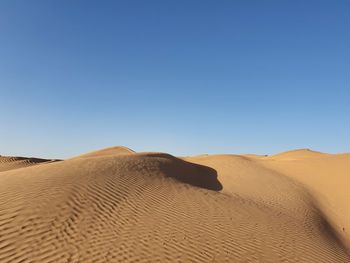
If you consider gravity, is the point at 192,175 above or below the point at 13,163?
below

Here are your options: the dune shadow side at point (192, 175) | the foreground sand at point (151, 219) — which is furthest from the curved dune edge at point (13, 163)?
the dune shadow side at point (192, 175)

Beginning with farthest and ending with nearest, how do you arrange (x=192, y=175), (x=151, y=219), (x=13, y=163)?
(x=13, y=163) < (x=192, y=175) < (x=151, y=219)

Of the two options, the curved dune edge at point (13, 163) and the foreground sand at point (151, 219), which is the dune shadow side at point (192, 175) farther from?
the curved dune edge at point (13, 163)

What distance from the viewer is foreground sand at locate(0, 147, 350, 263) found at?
838cm

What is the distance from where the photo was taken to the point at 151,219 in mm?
10609

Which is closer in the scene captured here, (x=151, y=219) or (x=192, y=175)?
(x=151, y=219)

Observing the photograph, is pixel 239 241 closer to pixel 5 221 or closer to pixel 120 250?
pixel 120 250

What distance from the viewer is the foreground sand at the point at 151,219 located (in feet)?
27.5

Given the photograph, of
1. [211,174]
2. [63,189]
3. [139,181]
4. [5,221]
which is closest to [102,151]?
[211,174]

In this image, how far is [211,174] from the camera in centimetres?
→ 2273

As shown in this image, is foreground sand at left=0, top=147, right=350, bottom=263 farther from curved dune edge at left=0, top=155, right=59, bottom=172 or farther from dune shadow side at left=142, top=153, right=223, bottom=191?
curved dune edge at left=0, top=155, right=59, bottom=172

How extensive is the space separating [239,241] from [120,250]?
12.0 feet

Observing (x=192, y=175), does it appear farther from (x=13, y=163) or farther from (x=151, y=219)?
(x=13, y=163)

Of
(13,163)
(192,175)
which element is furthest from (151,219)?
(13,163)
